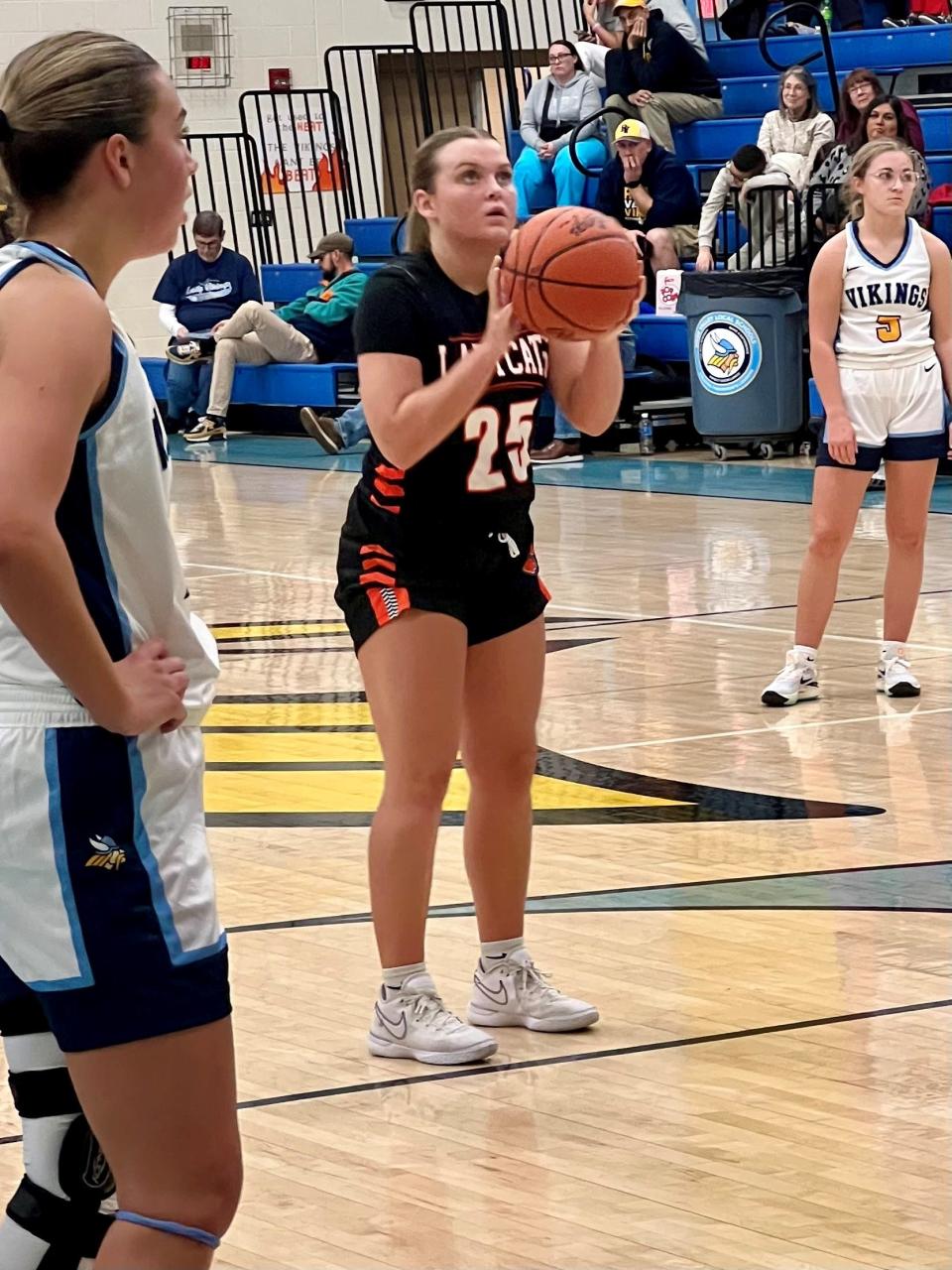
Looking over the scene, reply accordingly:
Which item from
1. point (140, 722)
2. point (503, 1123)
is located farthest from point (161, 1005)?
point (503, 1123)

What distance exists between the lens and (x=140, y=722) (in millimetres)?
2082

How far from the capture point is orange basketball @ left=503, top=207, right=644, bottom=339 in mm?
3695

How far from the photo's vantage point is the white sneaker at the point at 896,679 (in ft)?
23.2

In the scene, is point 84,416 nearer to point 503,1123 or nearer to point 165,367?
point 503,1123

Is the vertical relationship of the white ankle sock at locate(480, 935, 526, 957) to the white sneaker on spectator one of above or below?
above

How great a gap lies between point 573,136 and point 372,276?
12781 millimetres

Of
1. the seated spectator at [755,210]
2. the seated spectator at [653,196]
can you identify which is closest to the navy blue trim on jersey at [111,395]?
the seated spectator at [755,210]

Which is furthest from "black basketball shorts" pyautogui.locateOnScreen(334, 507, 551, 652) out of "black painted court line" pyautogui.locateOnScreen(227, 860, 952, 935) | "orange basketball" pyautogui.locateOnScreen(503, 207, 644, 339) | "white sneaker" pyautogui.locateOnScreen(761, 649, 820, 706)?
"white sneaker" pyautogui.locateOnScreen(761, 649, 820, 706)

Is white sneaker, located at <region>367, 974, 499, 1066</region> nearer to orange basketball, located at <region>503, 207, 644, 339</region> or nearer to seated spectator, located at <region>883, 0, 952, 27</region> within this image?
orange basketball, located at <region>503, 207, 644, 339</region>

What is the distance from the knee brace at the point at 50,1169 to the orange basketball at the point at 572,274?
5.73 feet

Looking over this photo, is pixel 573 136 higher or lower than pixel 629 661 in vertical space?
higher

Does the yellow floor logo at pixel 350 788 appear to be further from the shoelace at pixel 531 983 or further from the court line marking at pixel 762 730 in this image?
the shoelace at pixel 531 983

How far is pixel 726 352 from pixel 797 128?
2034 millimetres

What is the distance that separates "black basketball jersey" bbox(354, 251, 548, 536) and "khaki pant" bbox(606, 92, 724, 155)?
12501mm
